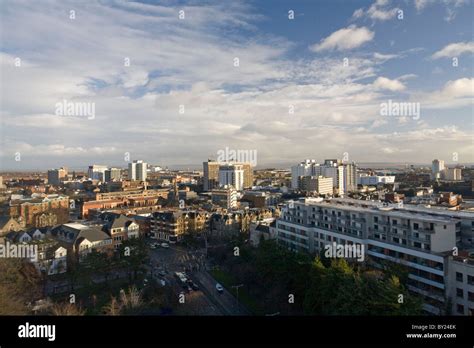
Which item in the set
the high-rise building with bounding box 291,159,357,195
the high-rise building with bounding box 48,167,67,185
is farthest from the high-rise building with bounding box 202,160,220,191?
the high-rise building with bounding box 48,167,67,185

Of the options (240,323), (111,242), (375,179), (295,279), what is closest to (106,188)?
(111,242)

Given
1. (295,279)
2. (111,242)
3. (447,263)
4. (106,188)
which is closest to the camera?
(447,263)

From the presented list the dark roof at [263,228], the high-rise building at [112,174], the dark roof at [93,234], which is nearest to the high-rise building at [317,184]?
the dark roof at [263,228]

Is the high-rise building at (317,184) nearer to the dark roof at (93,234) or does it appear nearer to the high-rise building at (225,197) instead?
the high-rise building at (225,197)

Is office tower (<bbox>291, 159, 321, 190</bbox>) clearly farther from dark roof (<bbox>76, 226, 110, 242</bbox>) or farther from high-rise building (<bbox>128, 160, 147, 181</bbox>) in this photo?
dark roof (<bbox>76, 226, 110, 242</bbox>)

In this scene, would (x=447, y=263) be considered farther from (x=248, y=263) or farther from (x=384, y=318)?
(x=384, y=318)
